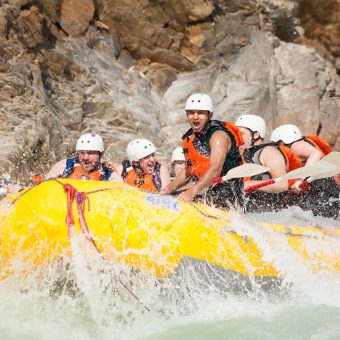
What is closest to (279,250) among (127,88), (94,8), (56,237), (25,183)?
(56,237)

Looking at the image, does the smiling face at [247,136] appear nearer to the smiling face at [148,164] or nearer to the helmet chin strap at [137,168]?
the smiling face at [148,164]

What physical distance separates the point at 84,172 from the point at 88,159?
0.20 m

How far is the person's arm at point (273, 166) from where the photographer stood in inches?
195

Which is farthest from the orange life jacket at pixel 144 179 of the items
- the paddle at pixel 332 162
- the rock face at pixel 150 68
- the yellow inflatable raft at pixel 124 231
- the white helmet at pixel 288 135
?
the yellow inflatable raft at pixel 124 231

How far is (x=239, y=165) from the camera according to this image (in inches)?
199

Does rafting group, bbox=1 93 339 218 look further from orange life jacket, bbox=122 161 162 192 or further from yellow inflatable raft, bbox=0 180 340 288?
yellow inflatable raft, bbox=0 180 340 288

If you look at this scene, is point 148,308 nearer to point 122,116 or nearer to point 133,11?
point 122,116

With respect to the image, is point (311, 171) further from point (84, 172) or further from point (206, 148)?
point (84, 172)

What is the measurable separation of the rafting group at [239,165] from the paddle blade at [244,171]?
0.33ft

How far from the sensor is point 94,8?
11.8 m

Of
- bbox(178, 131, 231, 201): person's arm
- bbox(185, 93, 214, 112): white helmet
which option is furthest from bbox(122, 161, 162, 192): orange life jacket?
bbox(178, 131, 231, 201): person's arm

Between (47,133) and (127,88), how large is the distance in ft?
11.2

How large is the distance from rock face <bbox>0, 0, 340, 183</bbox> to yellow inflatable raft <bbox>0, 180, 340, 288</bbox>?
13.5 ft

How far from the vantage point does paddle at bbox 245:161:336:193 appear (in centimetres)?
472
